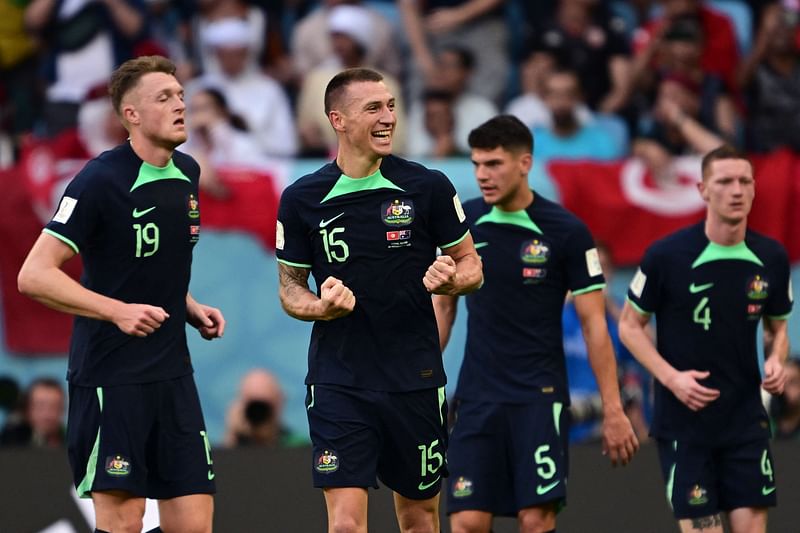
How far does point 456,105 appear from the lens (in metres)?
12.3

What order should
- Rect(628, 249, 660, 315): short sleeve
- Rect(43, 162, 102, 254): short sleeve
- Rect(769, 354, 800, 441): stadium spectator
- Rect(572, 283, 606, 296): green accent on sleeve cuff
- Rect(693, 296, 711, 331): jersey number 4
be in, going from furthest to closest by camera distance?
Rect(769, 354, 800, 441): stadium spectator
Rect(628, 249, 660, 315): short sleeve
Rect(693, 296, 711, 331): jersey number 4
Rect(572, 283, 606, 296): green accent on sleeve cuff
Rect(43, 162, 102, 254): short sleeve

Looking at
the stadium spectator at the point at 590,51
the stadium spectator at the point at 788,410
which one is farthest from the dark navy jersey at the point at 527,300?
the stadium spectator at the point at 590,51

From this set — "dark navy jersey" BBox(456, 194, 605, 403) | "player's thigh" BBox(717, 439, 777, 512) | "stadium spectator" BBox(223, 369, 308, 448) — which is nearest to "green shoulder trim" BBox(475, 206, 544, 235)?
"dark navy jersey" BBox(456, 194, 605, 403)

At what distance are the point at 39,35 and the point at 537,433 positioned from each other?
6.75m

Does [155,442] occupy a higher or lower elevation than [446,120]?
lower

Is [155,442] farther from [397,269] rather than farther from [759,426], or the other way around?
[759,426]

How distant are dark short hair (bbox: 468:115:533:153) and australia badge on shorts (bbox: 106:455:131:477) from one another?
2.44 metres

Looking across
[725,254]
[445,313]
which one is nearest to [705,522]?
[725,254]

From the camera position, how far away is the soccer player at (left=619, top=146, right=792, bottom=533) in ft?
25.5

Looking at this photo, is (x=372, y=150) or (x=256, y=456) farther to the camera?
(x=256, y=456)

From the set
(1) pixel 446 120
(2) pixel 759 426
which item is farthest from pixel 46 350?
(2) pixel 759 426

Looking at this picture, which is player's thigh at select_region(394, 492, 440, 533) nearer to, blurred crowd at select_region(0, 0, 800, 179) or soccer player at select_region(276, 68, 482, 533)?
soccer player at select_region(276, 68, 482, 533)

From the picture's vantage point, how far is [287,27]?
1314 centimetres

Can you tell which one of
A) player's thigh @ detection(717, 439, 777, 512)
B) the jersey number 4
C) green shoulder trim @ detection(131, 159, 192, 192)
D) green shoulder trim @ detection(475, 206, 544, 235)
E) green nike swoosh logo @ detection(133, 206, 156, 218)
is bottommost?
player's thigh @ detection(717, 439, 777, 512)
